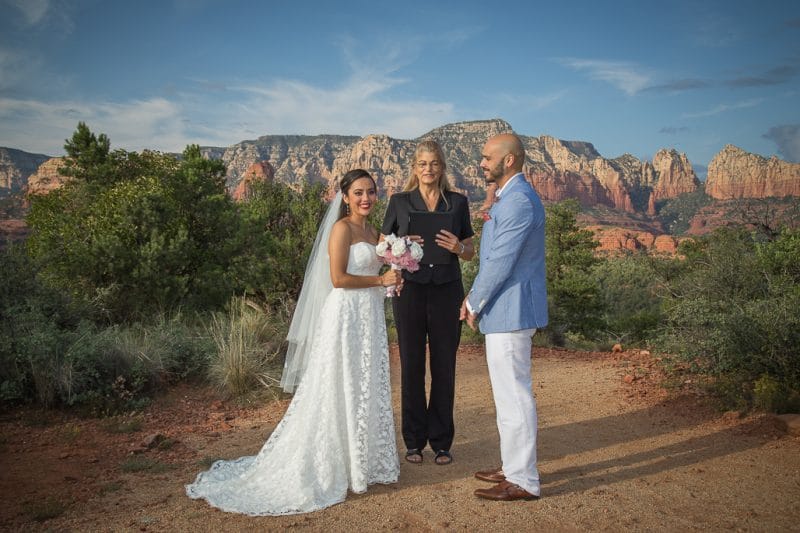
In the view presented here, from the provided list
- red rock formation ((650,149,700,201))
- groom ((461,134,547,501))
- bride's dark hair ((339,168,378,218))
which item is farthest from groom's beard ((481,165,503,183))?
red rock formation ((650,149,700,201))

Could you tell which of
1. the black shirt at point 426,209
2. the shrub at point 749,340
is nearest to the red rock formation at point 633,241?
the shrub at point 749,340

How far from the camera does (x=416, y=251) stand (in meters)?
4.00

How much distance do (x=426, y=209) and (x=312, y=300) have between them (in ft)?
3.93

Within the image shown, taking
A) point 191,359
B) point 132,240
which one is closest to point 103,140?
point 132,240

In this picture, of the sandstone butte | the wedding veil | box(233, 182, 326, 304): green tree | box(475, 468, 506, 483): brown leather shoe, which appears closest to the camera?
box(475, 468, 506, 483): brown leather shoe

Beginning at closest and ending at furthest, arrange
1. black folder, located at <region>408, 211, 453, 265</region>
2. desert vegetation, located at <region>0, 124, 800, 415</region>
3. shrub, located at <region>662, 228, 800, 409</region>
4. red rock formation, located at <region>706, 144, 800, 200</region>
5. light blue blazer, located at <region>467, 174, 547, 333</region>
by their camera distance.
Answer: light blue blazer, located at <region>467, 174, 547, 333</region>, black folder, located at <region>408, 211, 453, 265</region>, shrub, located at <region>662, 228, 800, 409</region>, desert vegetation, located at <region>0, 124, 800, 415</region>, red rock formation, located at <region>706, 144, 800, 200</region>

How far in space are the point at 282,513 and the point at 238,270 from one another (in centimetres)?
953

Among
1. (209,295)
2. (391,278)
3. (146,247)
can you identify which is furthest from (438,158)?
(209,295)

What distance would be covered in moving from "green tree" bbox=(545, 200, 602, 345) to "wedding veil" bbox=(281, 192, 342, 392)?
11.8 metres

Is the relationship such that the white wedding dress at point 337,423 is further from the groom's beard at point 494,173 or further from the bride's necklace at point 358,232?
the groom's beard at point 494,173

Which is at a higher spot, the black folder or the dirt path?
the black folder

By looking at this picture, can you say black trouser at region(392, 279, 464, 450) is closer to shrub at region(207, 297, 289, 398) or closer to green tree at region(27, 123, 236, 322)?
shrub at region(207, 297, 289, 398)

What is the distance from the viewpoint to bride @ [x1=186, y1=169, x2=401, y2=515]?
395 cm

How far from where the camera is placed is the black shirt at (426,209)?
4281mm
